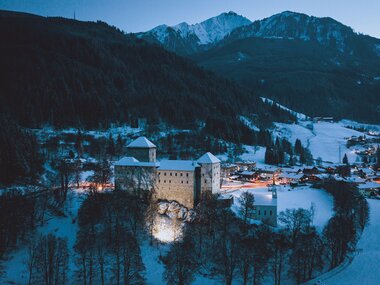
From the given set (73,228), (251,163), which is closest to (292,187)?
(251,163)

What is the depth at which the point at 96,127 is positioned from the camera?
553ft

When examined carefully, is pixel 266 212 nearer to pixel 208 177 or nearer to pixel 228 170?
pixel 208 177

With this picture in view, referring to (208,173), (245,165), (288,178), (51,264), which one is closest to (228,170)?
Result: (245,165)

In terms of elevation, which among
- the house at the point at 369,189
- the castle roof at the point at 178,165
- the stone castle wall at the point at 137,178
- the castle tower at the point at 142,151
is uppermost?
the castle tower at the point at 142,151

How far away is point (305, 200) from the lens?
9106cm

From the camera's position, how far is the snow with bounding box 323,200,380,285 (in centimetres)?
5644

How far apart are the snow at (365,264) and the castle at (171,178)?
28314 millimetres

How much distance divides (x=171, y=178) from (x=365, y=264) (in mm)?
37472

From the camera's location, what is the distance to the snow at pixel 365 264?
5644 centimetres

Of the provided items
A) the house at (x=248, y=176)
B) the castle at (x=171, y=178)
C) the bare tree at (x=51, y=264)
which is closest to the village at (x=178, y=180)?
the castle at (x=171, y=178)

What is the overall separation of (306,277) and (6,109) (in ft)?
453

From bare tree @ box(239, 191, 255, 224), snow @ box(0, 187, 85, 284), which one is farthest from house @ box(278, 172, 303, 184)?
snow @ box(0, 187, 85, 284)

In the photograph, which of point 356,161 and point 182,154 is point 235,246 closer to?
point 182,154

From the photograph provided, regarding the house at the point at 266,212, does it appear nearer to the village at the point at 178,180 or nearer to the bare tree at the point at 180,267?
the village at the point at 178,180
